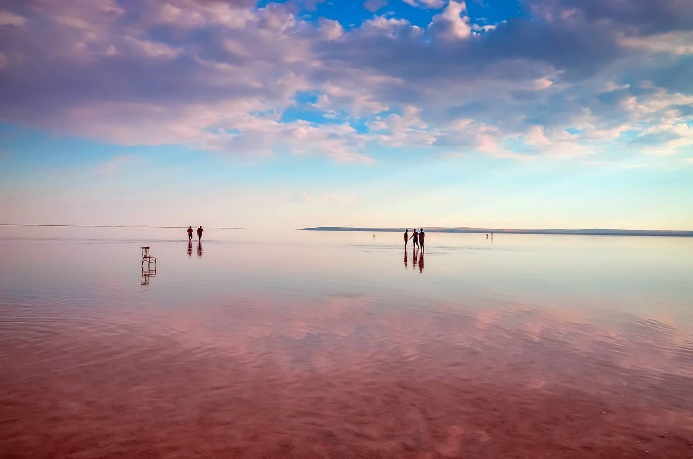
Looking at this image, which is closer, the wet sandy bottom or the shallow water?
the wet sandy bottom

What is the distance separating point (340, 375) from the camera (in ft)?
30.8

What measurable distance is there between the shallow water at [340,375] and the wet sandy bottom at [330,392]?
0.04 meters

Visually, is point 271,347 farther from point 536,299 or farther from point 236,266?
point 236,266

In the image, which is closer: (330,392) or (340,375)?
(330,392)

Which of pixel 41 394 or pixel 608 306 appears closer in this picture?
pixel 41 394

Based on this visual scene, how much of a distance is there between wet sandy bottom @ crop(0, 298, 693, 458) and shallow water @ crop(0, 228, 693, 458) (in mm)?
39

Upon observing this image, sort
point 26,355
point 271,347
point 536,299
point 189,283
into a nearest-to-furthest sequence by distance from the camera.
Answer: point 26,355
point 271,347
point 536,299
point 189,283

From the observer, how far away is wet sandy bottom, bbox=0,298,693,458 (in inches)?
256

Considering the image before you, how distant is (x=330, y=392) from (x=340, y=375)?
3.23 ft

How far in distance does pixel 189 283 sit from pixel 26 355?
12352 mm

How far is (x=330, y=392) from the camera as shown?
27.6ft

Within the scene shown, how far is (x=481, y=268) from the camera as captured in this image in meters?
32.8

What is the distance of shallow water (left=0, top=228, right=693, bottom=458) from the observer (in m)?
6.60

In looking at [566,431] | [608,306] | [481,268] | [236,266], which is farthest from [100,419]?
[481,268]
